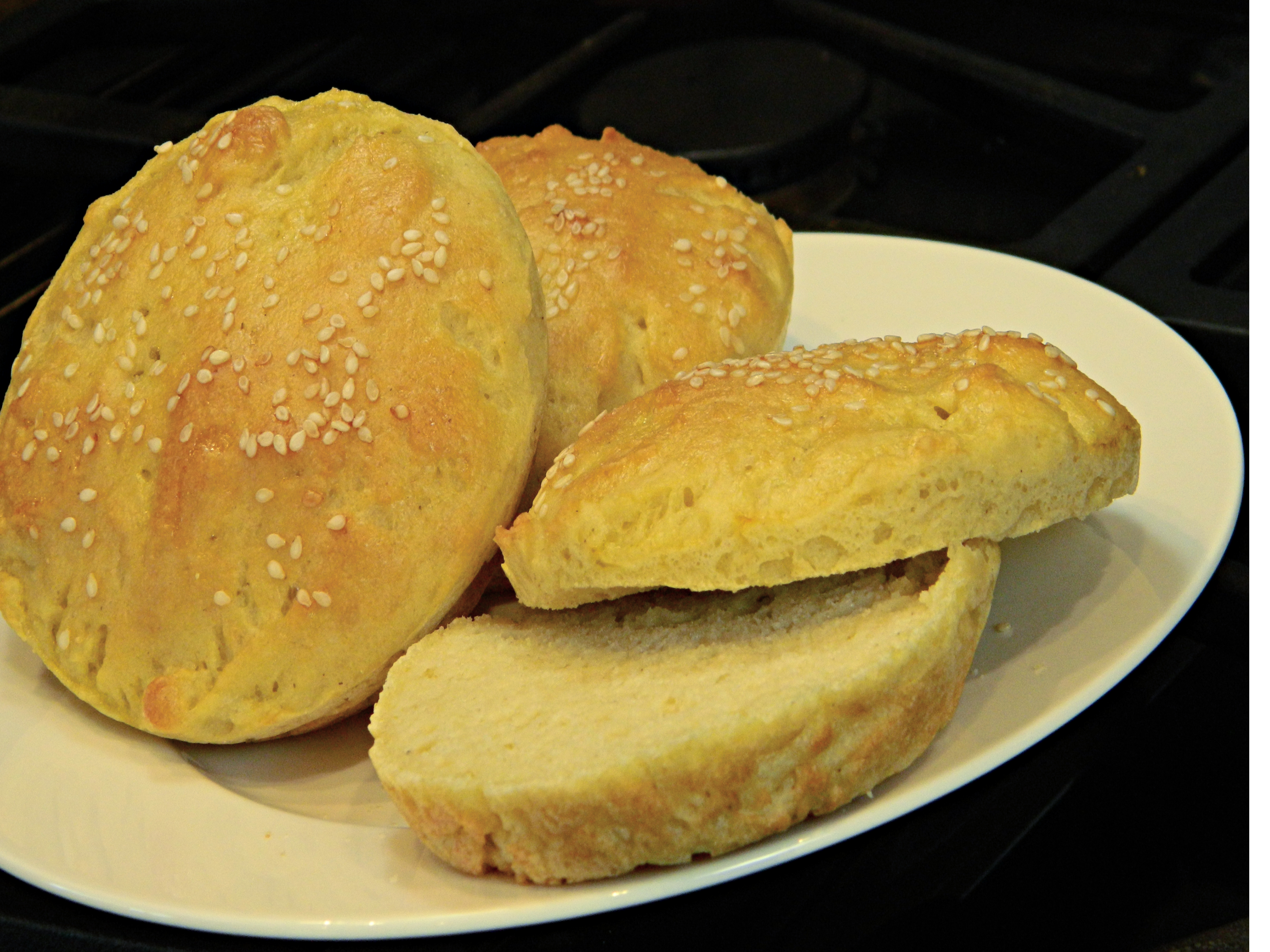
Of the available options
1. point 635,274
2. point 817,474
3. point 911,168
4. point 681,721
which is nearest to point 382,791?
point 681,721

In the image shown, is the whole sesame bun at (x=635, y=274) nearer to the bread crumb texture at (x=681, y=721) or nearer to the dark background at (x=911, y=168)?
the bread crumb texture at (x=681, y=721)

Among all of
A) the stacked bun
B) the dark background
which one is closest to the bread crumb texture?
the stacked bun

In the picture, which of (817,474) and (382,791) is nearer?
(817,474)

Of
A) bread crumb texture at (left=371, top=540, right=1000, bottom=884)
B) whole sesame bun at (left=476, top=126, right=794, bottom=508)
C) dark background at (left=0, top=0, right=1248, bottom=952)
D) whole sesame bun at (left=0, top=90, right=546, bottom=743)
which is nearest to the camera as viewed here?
bread crumb texture at (left=371, top=540, right=1000, bottom=884)

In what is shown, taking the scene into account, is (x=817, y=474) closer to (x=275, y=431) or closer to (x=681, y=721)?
(x=681, y=721)

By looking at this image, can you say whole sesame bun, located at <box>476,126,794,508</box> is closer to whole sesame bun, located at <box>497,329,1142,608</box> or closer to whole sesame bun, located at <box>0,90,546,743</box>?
whole sesame bun, located at <box>0,90,546,743</box>

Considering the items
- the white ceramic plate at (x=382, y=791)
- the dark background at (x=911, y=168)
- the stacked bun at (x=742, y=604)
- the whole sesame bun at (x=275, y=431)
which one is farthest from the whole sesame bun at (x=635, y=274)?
the dark background at (x=911, y=168)
